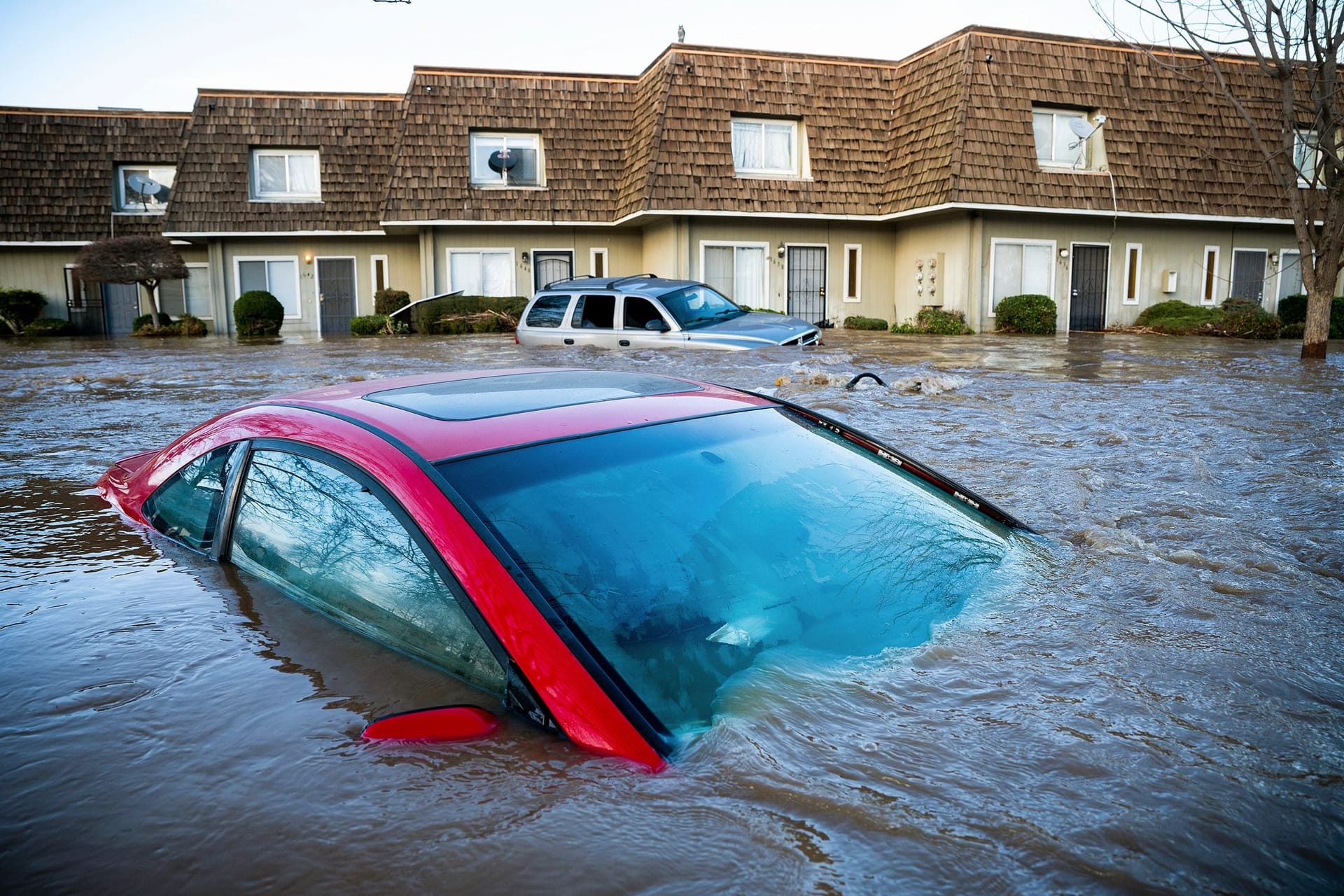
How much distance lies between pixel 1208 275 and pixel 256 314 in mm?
22858

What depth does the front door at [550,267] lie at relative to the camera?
25984mm

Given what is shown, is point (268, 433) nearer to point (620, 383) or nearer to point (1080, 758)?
point (620, 383)

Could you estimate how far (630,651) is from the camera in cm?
235

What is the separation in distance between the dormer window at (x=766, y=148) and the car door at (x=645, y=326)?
31.4ft

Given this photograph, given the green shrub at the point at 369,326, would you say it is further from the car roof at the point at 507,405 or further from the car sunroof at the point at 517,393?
the car sunroof at the point at 517,393

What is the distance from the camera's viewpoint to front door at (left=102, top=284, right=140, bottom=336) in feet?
101

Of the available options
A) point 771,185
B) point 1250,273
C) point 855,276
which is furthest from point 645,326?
point 1250,273

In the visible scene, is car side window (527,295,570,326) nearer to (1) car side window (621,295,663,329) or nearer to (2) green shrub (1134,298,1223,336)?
(1) car side window (621,295,663,329)

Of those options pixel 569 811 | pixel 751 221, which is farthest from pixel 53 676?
pixel 751 221

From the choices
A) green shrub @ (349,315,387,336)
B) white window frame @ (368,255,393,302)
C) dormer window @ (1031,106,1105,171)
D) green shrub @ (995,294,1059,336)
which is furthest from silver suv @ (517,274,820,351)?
white window frame @ (368,255,393,302)

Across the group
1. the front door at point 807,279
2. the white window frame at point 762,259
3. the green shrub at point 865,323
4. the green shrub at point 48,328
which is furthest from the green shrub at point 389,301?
the green shrub at point 865,323

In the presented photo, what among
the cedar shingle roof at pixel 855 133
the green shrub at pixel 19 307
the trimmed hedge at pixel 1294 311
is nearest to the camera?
the cedar shingle roof at pixel 855 133

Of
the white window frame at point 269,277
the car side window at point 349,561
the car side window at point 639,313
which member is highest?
the white window frame at point 269,277

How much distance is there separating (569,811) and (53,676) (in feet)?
6.05
